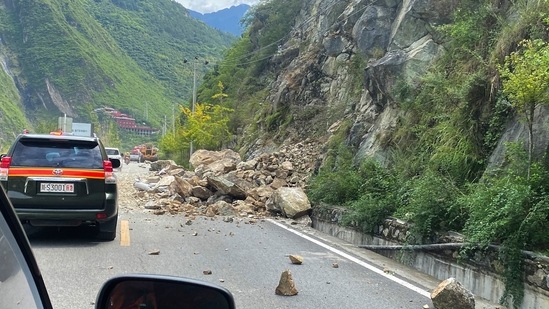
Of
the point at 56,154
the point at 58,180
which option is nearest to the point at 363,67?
the point at 56,154

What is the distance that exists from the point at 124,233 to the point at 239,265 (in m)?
3.56

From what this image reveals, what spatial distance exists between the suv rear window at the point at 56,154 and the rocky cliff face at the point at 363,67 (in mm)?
6829

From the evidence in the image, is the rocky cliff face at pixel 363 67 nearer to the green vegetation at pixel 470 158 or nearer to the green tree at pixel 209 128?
the green vegetation at pixel 470 158

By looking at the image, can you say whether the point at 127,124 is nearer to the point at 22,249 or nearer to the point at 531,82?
the point at 531,82

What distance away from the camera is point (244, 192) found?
16875 mm

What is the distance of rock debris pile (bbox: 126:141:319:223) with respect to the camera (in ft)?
Result: 49.6

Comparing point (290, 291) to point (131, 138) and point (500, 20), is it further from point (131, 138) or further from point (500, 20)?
point (131, 138)

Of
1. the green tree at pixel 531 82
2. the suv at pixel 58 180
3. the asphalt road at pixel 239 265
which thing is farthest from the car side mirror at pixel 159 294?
the suv at pixel 58 180

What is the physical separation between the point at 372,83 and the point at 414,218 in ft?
28.9

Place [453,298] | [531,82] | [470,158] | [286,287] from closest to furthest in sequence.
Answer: [453,298]
[286,287]
[531,82]
[470,158]

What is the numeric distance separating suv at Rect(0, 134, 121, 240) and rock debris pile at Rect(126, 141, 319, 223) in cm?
556

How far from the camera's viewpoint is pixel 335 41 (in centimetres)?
2764

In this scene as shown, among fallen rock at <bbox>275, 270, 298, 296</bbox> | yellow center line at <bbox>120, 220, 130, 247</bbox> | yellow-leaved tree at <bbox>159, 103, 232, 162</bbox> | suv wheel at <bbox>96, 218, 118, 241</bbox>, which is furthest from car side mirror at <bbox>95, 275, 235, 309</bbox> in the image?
yellow-leaved tree at <bbox>159, 103, 232, 162</bbox>

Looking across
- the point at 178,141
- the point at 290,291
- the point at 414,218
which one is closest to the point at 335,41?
the point at 414,218
